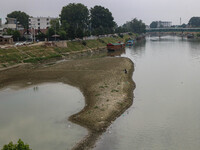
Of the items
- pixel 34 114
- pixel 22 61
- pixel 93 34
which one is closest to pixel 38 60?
pixel 22 61

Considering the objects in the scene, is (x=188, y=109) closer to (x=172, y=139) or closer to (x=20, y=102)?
(x=172, y=139)

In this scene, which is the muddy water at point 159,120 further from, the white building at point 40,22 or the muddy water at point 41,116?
the white building at point 40,22

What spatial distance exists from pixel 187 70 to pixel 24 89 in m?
42.7

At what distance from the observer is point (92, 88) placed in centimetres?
4150

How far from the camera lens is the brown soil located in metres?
27.4

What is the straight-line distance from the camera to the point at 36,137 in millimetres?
24625

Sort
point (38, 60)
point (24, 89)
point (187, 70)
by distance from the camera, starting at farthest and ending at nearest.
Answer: point (38, 60), point (187, 70), point (24, 89)

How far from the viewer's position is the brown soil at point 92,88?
27375 mm

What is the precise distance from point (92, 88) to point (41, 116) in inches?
522

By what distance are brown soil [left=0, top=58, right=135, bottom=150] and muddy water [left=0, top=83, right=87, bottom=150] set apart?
1493mm

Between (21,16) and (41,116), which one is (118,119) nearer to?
(41,116)

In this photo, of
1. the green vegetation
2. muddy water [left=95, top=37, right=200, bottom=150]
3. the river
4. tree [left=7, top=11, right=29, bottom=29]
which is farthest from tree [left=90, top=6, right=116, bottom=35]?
the river

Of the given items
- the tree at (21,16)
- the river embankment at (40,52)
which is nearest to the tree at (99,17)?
the tree at (21,16)

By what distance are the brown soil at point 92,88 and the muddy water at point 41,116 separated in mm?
→ 1493
